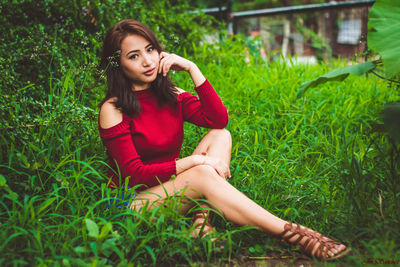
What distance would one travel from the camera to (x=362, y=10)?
5465 millimetres

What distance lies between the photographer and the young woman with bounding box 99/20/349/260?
6.24 ft

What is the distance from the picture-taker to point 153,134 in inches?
86.0

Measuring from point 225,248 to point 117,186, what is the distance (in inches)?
30.4

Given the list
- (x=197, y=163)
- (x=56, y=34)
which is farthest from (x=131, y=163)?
(x=56, y=34)

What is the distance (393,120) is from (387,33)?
0.42 metres

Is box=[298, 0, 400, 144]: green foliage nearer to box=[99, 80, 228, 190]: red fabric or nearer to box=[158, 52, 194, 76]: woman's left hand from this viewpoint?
box=[99, 80, 228, 190]: red fabric

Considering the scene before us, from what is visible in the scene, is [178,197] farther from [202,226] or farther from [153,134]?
[153,134]

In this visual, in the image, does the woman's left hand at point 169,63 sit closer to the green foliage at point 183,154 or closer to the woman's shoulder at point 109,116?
the woman's shoulder at point 109,116

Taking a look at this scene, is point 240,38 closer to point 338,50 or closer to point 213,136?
point 338,50

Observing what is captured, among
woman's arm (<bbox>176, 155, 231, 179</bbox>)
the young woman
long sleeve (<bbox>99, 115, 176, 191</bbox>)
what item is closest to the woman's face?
the young woman

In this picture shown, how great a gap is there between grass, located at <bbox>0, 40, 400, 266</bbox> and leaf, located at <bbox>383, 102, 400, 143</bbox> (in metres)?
0.20

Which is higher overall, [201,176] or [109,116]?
[109,116]

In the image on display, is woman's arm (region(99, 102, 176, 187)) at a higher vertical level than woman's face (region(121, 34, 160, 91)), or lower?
lower

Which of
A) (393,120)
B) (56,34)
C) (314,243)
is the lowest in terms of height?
(314,243)
